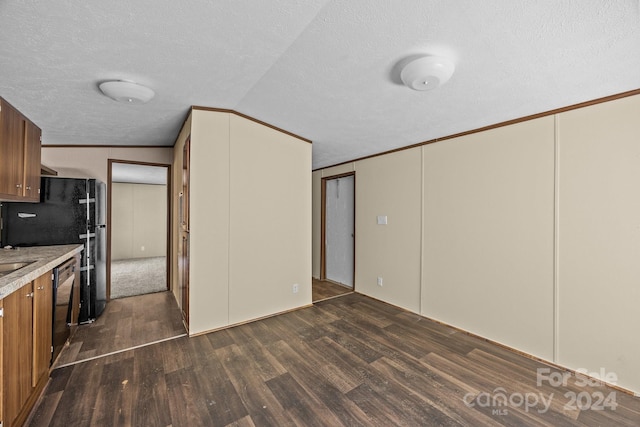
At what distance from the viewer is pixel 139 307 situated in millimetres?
3600

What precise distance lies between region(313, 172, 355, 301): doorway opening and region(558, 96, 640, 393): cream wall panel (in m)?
2.75

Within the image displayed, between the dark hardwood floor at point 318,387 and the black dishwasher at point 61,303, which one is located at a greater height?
the black dishwasher at point 61,303

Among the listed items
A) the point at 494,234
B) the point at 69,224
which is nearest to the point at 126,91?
the point at 69,224

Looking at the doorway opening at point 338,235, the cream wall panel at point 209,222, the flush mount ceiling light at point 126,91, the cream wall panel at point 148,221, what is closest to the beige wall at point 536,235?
the doorway opening at point 338,235

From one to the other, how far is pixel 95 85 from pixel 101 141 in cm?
201

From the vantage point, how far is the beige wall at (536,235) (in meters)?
2.02

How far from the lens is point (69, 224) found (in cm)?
287

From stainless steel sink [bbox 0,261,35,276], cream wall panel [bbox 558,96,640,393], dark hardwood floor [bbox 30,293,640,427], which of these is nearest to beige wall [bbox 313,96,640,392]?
cream wall panel [bbox 558,96,640,393]

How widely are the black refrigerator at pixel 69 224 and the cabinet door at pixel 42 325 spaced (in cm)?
117

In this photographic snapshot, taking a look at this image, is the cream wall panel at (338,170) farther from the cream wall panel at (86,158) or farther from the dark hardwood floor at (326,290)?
the cream wall panel at (86,158)

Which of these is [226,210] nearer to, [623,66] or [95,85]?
[95,85]

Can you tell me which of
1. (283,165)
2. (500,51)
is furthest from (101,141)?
(500,51)

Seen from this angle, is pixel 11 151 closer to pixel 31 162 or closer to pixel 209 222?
pixel 31 162

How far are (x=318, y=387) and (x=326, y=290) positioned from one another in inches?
99.4
